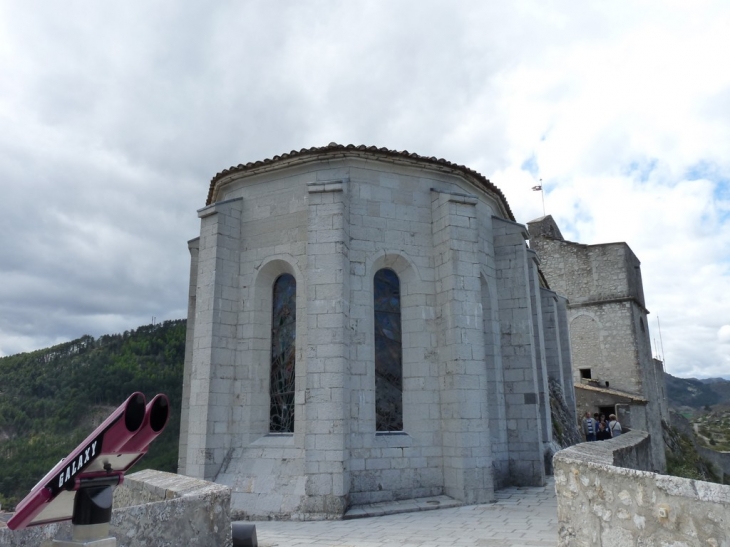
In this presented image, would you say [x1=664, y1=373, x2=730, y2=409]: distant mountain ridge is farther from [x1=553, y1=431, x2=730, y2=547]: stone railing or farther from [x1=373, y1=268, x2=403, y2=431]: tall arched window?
[x1=553, y1=431, x2=730, y2=547]: stone railing

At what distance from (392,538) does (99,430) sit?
15.8ft

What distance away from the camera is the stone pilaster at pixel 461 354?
9.14 m

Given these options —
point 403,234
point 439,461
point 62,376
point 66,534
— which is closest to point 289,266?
point 403,234

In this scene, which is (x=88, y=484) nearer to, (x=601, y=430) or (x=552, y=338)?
(x=601, y=430)

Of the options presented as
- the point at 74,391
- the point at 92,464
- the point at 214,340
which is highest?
the point at 214,340

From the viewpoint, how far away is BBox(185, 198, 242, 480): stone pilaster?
9.40 m

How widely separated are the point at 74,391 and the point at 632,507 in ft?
Result: 192

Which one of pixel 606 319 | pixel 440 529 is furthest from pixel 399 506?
pixel 606 319

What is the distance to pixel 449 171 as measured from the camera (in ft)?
36.2

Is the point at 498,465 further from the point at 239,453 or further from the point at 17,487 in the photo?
the point at 17,487

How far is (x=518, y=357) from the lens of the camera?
449 inches

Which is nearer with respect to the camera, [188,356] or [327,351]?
[327,351]

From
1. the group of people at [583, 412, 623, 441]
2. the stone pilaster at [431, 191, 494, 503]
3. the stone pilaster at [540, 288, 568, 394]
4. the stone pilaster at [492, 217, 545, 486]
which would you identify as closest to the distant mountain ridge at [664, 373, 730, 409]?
the stone pilaster at [540, 288, 568, 394]

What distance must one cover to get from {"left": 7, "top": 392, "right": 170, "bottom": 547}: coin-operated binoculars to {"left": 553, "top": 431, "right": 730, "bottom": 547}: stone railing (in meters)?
3.43
